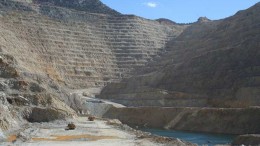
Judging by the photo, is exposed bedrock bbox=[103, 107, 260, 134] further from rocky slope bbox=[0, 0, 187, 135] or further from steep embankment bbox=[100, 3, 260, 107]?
rocky slope bbox=[0, 0, 187, 135]

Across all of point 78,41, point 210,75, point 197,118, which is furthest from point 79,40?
point 197,118

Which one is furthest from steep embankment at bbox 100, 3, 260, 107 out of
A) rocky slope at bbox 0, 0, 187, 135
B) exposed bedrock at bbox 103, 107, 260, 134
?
exposed bedrock at bbox 103, 107, 260, 134

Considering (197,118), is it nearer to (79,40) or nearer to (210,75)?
(210,75)

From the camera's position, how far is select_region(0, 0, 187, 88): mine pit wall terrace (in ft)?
349

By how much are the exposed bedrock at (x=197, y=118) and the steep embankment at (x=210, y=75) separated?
40.0ft

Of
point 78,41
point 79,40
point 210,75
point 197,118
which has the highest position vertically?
point 79,40

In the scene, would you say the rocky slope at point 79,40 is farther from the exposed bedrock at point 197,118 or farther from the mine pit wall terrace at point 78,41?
the exposed bedrock at point 197,118

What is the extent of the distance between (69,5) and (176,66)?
58.6 metres

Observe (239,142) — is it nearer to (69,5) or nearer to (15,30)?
→ (15,30)

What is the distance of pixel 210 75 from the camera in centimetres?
8788

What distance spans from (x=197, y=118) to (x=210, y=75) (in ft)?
96.7

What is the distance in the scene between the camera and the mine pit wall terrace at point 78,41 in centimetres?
10644

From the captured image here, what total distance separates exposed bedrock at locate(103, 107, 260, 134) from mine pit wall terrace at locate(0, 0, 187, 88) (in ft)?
106

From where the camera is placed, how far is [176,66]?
329 feet
